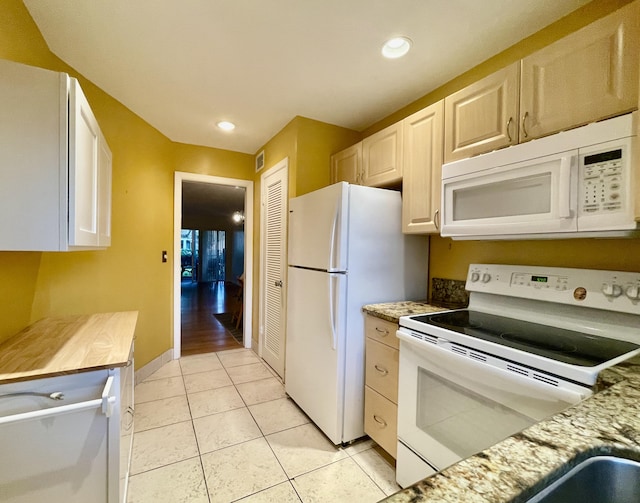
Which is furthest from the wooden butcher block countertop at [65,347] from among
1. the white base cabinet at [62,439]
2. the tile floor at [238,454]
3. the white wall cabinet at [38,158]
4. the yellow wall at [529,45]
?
the yellow wall at [529,45]

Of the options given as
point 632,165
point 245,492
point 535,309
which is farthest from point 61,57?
point 535,309

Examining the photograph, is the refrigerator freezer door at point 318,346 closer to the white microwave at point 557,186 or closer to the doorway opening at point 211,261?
the white microwave at point 557,186

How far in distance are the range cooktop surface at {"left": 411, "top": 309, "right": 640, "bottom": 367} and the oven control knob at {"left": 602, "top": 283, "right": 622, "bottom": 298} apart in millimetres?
→ 185

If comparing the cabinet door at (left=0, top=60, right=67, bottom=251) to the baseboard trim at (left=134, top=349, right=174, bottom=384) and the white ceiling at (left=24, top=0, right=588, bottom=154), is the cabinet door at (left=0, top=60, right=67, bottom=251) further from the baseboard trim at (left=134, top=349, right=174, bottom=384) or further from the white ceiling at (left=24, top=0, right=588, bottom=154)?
the baseboard trim at (left=134, top=349, right=174, bottom=384)

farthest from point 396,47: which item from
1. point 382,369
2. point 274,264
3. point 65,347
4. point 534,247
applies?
point 65,347

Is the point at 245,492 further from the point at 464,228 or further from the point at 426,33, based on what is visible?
the point at 426,33

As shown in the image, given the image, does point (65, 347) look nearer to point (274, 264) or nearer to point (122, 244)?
point (122, 244)

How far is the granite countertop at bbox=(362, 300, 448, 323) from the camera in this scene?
1.64 metres

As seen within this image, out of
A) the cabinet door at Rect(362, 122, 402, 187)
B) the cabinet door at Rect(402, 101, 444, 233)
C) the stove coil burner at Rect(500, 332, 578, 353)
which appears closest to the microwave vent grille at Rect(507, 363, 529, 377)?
the stove coil burner at Rect(500, 332, 578, 353)

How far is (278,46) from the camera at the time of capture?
1695 mm

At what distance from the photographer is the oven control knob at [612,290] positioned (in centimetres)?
119

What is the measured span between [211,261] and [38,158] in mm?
9882

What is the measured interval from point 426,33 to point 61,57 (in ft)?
7.39

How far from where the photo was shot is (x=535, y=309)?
57.5 inches
